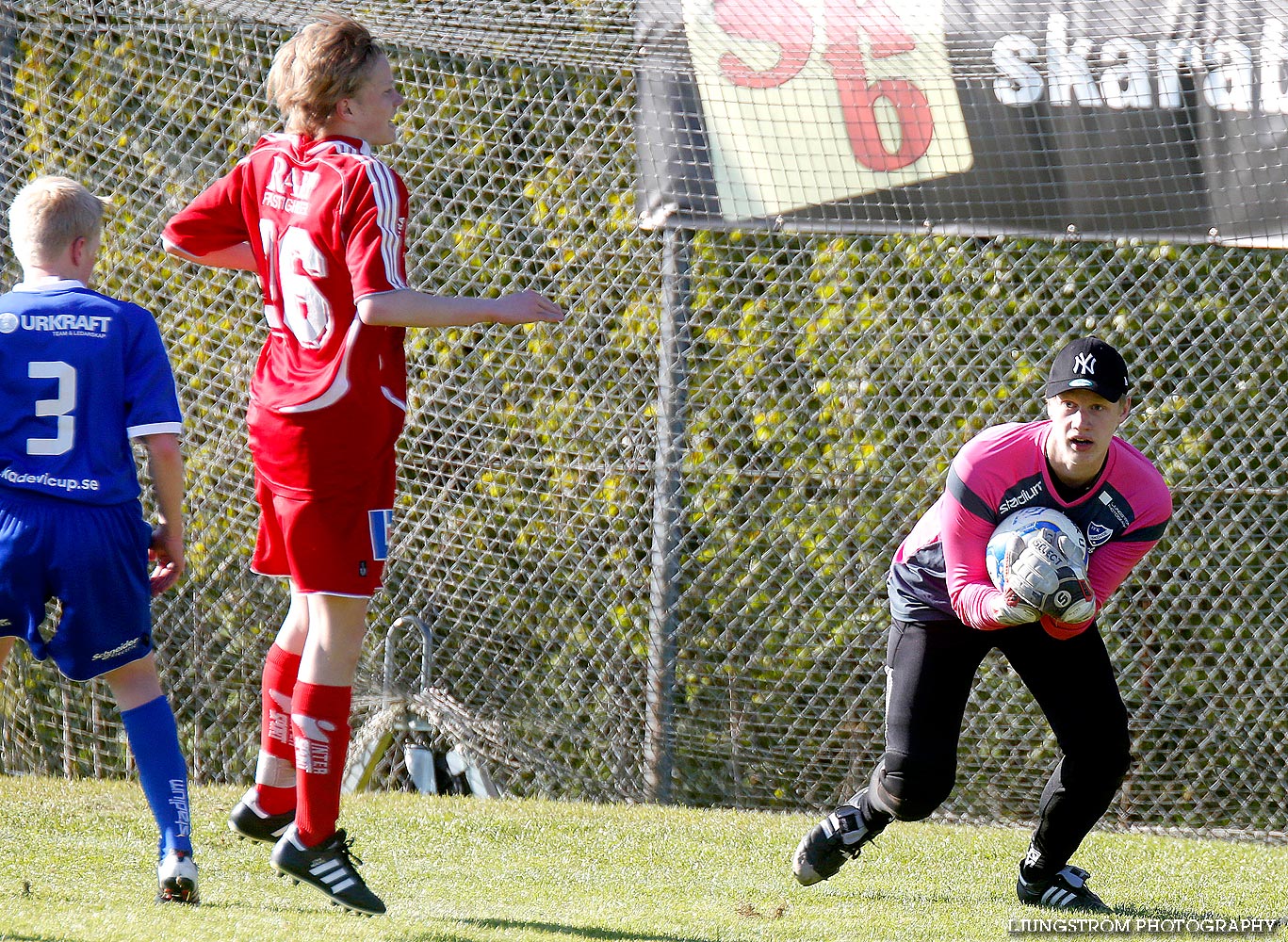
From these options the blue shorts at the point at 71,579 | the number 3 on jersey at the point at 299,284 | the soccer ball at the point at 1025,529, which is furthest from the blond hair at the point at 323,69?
the soccer ball at the point at 1025,529

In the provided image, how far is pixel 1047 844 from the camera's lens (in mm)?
3408

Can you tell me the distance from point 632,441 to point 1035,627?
2.48m

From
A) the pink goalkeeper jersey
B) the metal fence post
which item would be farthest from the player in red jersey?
the metal fence post

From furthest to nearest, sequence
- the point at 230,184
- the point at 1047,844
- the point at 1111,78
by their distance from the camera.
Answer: the point at 1111,78
the point at 1047,844
the point at 230,184

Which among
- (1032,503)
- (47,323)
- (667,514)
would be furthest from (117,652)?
(667,514)

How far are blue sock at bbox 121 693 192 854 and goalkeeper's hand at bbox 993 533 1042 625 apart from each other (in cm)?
186

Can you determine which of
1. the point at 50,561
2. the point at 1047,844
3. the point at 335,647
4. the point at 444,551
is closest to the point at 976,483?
the point at 1047,844

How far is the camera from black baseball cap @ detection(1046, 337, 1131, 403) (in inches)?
119

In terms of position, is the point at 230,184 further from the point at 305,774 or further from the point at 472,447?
the point at 472,447

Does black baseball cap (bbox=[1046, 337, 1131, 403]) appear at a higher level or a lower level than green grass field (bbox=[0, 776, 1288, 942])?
higher

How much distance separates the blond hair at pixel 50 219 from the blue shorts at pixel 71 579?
546mm

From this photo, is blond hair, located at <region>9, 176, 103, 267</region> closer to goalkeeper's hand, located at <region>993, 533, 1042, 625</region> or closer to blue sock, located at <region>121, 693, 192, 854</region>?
blue sock, located at <region>121, 693, 192, 854</region>

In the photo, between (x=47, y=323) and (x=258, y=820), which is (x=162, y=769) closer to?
(x=258, y=820)

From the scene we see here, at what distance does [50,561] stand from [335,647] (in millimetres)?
657
